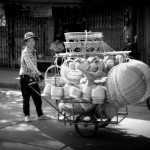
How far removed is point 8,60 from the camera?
Answer: 1866 centimetres

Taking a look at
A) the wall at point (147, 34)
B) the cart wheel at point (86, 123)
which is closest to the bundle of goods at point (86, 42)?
the cart wheel at point (86, 123)

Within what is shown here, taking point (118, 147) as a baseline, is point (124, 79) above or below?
above

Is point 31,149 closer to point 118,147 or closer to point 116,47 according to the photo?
point 118,147

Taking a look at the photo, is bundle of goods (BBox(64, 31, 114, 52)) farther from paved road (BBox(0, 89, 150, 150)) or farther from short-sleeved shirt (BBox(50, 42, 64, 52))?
short-sleeved shirt (BBox(50, 42, 64, 52))

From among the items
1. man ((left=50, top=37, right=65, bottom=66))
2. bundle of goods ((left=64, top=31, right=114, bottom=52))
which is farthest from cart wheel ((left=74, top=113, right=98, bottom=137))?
man ((left=50, top=37, right=65, bottom=66))

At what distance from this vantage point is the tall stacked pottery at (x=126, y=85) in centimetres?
520

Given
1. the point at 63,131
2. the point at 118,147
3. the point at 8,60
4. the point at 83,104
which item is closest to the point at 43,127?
the point at 63,131

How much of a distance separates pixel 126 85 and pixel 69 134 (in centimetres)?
163

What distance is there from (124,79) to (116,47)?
10.6 meters

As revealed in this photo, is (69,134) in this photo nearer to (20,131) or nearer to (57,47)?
(20,131)

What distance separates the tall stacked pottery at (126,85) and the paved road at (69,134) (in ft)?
2.64

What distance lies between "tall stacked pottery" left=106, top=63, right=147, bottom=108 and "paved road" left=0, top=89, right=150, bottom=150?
2.64ft

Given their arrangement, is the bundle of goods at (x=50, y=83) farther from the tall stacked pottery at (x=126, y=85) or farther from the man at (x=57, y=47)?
the man at (x=57, y=47)

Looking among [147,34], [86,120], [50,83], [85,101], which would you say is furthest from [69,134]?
[147,34]
